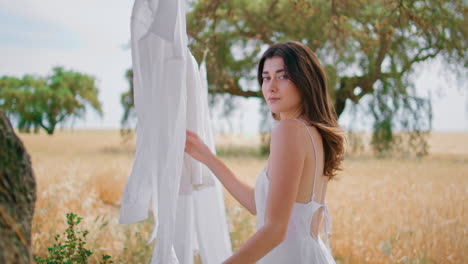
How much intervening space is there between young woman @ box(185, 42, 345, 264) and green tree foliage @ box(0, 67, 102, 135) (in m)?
24.4

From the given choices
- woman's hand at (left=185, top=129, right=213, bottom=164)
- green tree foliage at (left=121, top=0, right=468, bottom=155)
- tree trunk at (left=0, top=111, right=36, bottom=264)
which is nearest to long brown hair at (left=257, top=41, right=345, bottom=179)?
woman's hand at (left=185, top=129, right=213, bottom=164)

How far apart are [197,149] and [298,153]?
63cm

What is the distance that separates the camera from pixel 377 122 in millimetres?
13430

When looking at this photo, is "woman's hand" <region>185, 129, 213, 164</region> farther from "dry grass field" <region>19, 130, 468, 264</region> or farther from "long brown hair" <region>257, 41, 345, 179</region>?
"dry grass field" <region>19, 130, 468, 264</region>

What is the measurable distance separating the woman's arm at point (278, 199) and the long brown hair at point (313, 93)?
0.25 meters

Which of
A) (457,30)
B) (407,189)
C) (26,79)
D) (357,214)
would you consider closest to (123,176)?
(357,214)

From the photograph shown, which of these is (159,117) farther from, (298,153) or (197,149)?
(298,153)

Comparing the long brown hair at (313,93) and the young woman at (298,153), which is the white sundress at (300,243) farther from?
the long brown hair at (313,93)

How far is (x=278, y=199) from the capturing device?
1.48 meters

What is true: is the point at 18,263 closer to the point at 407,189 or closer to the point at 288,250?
the point at 288,250

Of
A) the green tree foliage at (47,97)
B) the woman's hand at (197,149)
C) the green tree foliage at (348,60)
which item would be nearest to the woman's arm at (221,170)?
the woman's hand at (197,149)

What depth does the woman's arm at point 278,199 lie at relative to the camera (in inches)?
57.0

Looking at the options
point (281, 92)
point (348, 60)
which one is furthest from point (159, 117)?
point (348, 60)

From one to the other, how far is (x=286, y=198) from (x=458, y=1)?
23.6 feet
